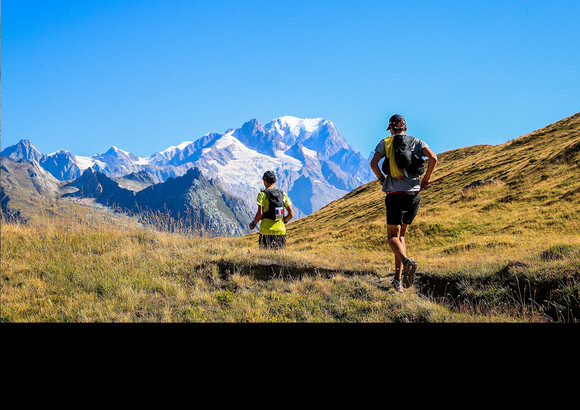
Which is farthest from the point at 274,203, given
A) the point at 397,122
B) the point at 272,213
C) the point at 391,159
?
the point at 397,122

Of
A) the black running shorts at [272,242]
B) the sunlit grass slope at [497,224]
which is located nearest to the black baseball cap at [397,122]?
the sunlit grass slope at [497,224]

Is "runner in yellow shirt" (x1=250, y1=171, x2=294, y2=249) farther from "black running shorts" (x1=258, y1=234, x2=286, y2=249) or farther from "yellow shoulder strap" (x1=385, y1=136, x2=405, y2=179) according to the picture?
"yellow shoulder strap" (x1=385, y1=136, x2=405, y2=179)

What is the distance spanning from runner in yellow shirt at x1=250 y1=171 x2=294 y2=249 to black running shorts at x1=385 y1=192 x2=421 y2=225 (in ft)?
8.20

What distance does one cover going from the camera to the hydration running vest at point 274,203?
7.42m

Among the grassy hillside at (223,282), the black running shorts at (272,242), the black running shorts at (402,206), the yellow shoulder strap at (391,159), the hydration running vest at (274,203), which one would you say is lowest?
the grassy hillside at (223,282)

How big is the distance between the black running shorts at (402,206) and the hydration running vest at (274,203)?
2597 millimetres

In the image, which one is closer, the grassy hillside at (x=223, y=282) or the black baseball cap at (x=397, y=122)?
the grassy hillside at (x=223, y=282)

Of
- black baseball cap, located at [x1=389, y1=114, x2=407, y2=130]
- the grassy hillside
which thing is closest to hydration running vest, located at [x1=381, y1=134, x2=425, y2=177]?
black baseball cap, located at [x1=389, y1=114, x2=407, y2=130]

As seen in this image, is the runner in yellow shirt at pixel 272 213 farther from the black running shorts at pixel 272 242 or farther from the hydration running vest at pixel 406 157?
the hydration running vest at pixel 406 157

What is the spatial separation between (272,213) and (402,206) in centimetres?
290
